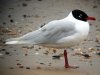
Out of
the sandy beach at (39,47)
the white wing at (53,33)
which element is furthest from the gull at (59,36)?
the sandy beach at (39,47)

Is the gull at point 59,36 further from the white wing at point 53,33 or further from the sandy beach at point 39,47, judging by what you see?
the sandy beach at point 39,47

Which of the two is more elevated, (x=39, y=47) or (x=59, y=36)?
(x=59, y=36)

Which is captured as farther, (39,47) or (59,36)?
(39,47)

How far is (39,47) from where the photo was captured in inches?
245

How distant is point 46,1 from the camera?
30.5 ft

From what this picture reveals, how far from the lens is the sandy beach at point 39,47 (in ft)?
17.4

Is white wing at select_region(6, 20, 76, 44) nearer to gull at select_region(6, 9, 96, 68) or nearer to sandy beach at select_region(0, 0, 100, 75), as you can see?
gull at select_region(6, 9, 96, 68)

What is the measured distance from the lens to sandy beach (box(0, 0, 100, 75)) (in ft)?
17.4

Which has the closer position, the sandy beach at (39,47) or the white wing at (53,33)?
the sandy beach at (39,47)

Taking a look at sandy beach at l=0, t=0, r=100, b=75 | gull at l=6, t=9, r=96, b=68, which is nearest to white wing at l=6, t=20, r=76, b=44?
gull at l=6, t=9, r=96, b=68

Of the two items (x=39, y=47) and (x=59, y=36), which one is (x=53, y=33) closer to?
(x=59, y=36)

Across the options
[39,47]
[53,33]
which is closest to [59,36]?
[53,33]

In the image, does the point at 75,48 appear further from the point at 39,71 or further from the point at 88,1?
the point at 88,1

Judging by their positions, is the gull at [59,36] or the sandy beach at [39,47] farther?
the gull at [59,36]
